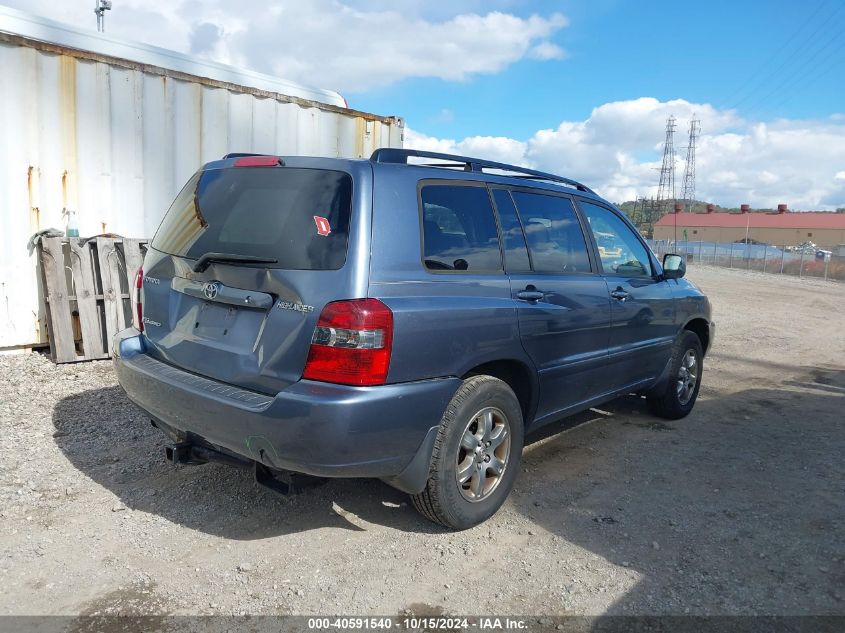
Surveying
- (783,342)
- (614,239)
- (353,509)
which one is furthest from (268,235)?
(783,342)

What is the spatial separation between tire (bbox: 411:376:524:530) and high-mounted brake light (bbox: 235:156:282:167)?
56.6 inches

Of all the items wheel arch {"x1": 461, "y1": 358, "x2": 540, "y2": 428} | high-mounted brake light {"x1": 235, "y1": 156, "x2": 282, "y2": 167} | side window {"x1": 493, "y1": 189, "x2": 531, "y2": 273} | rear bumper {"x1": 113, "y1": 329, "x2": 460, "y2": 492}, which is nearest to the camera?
rear bumper {"x1": 113, "y1": 329, "x2": 460, "y2": 492}

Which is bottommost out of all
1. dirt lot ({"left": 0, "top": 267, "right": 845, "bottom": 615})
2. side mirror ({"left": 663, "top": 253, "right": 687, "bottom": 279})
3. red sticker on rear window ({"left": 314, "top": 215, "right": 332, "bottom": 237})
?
dirt lot ({"left": 0, "top": 267, "right": 845, "bottom": 615})

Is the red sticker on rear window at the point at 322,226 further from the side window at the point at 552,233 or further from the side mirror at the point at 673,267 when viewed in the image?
the side mirror at the point at 673,267

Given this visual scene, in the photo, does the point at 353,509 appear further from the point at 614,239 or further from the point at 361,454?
the point at 614,239

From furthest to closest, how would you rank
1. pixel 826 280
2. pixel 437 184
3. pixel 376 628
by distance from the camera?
pixel 826 280
pixel 437 184
pixel 376 628

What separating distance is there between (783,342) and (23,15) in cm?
1065

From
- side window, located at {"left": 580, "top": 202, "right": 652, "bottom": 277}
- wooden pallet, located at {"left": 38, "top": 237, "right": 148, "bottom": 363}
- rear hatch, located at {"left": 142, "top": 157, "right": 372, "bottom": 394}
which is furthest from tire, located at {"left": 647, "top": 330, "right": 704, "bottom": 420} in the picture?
wooden pallet, located at {"left": 38, "top": 237, "right": 148, "bottom": 363}

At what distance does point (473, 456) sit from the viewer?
3352 millimetres

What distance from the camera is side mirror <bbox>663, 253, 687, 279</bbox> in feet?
17.1

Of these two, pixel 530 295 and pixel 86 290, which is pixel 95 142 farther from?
pixel 530 295

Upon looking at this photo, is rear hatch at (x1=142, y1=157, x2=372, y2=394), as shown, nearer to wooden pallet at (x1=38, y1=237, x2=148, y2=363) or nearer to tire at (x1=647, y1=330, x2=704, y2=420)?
wooden pallet at (x1=38, y1=237, x2=148, y2=363)

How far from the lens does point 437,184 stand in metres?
3.37

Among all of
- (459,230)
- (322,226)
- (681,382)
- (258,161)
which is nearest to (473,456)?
(459,230)
